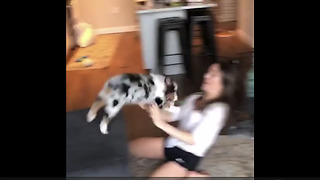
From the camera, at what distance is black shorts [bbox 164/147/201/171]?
718 mm

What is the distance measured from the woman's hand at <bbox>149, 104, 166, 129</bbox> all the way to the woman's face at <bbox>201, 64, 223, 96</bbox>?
4.6 inches

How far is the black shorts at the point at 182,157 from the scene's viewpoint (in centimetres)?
72

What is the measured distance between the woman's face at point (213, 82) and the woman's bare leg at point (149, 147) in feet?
0.50

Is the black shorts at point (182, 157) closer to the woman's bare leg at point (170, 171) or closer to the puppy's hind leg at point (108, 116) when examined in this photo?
the woman's bare leg at point (170, 171)

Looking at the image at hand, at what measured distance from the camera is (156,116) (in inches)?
28.0

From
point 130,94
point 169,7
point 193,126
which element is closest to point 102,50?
point 130,94

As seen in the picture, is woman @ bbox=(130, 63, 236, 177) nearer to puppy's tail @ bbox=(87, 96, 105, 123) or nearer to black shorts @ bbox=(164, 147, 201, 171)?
black shorts @ bbox=(164, 147, 201, 171)

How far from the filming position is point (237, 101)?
0.73 m

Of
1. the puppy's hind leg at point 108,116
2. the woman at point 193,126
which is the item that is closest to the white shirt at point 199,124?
the woman at point 193,126

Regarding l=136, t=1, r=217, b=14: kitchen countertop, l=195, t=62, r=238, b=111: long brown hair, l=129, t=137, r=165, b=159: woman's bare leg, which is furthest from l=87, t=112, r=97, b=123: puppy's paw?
l=136, t=1, r=217, b=14: kitchen countertop
